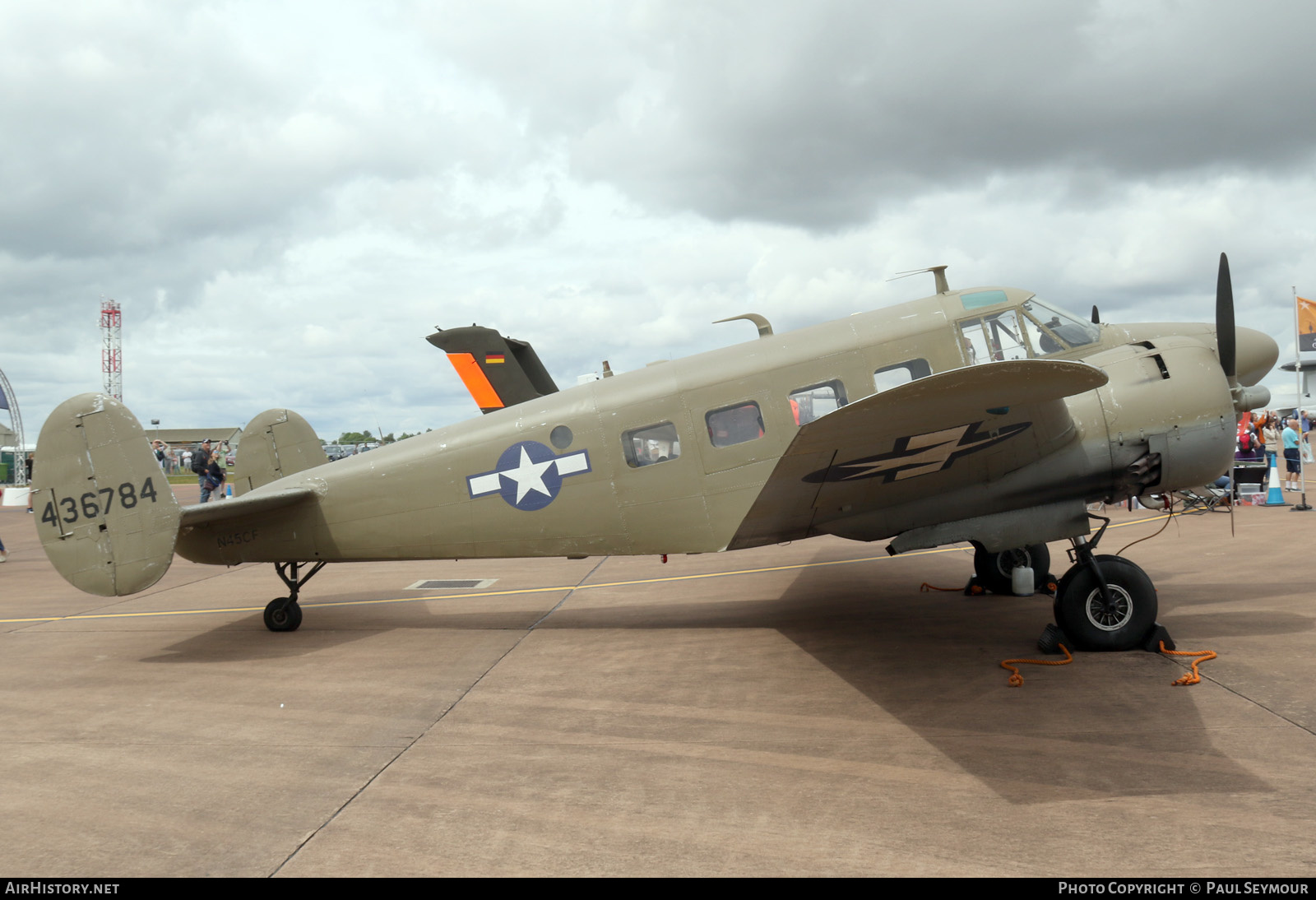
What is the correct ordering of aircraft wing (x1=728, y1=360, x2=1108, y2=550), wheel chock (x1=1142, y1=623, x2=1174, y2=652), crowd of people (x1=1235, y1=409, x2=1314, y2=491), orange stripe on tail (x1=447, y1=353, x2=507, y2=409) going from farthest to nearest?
orange stripe on tail (x1=447, y1=353, x2=507, y2=409) < crowd of people (x1=1235, y1=409, x2=1314, y2=491) < wheel chock (x1=1142, y1=623, x2=1174, y2=652) < aircraft wing (x1=728, y1=360, x2=1108, y2=550)

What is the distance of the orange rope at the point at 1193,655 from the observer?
5.67 meters

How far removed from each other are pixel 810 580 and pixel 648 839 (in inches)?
290

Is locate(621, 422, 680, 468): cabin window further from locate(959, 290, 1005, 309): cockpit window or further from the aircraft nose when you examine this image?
the aircraft nose

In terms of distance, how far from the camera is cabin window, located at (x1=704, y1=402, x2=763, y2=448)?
7.16m

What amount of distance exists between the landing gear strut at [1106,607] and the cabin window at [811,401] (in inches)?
99.3

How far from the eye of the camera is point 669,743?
5008 millimetres

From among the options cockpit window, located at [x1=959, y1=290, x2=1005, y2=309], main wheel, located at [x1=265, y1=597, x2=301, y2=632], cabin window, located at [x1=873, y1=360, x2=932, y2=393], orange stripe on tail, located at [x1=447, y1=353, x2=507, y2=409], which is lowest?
main wheel, located at [x1=265, y1=597, x2=301, y2=632]

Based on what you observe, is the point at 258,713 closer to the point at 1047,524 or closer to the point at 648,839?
the point at 648,839

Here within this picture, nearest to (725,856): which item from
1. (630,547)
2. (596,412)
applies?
(630,547)

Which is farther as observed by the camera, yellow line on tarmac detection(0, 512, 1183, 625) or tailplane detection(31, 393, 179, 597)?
→ yellow line on tarmac detection(0, 512, 1183, 625)

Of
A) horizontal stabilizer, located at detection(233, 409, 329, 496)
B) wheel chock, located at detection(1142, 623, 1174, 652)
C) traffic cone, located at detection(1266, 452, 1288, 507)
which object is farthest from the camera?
traffic cone, located at detection(1266, 452, 1288, 507)

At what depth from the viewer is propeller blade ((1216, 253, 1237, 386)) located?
662 cm

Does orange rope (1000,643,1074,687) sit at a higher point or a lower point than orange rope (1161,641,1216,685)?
higher

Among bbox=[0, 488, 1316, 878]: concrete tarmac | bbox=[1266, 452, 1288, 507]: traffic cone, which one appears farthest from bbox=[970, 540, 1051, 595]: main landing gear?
bbox=[1266, 452, 1288, 507]: traffic cone
